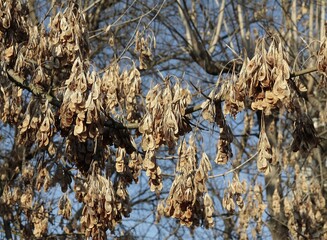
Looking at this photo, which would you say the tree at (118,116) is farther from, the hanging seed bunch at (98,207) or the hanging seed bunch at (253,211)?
the hanging seed bunch at (253,211)

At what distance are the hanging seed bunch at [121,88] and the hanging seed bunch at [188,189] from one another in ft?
3.33

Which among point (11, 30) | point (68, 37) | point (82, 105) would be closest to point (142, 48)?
point (68, 37)

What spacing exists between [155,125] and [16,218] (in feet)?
13.4

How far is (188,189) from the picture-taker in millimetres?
4328

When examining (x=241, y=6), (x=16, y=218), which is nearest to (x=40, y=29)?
(x=16, y=218)

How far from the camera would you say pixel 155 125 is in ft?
14.0

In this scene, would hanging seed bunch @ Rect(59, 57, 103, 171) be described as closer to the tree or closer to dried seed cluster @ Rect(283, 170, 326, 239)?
the tree

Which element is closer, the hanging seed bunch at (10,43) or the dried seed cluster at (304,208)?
the hanging seed bunch at (10,43)

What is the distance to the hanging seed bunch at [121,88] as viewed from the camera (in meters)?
5.36

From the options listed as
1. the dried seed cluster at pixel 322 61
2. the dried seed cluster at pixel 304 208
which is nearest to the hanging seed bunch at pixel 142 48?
the dried seed cluster at pixel 322 61

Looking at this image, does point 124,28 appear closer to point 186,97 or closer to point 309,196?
point 309,196

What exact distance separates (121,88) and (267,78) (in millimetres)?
1913

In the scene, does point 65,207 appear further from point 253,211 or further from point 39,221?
point 253,211

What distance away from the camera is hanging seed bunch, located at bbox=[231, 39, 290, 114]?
3.68 m
